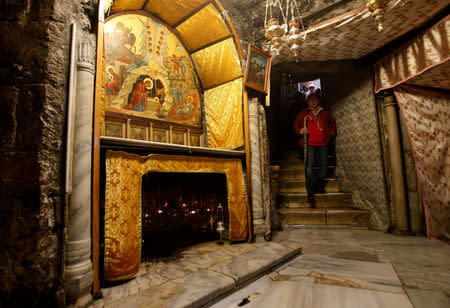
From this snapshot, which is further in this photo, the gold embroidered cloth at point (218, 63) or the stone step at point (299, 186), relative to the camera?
the stone step at point (299, 186)

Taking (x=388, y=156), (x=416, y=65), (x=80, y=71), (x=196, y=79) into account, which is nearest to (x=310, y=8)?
(x=416, y=65)

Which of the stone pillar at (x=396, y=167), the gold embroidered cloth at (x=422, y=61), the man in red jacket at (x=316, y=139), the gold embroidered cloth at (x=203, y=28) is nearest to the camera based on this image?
the gold embroidered cloth at (x=422, y=61)

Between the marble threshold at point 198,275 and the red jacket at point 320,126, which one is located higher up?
the red jacket at point 320,126

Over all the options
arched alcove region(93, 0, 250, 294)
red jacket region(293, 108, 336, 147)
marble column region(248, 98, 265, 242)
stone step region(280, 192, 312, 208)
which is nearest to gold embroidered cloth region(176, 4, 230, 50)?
arched alcove region(93, 0, 250, 294)

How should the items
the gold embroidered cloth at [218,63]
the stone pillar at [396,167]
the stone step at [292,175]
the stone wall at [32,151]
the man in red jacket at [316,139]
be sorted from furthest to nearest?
1. the stone step at [292,175]
2. the man in red jacket at [316,139]
3. the stone pillar at [396,167]
4. the gold embroidered cloth at [218,63]
5. the stone wall at [32,151]

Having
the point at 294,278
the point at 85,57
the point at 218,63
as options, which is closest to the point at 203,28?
the point at 218,63

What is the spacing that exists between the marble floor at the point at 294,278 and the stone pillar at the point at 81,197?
0.22 metres

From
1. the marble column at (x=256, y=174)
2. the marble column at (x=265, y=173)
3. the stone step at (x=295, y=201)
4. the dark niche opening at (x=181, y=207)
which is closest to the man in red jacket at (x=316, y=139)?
the stone step at (x=295, y=201)

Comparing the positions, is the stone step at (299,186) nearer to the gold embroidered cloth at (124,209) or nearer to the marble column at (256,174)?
the marble column at (256,174)

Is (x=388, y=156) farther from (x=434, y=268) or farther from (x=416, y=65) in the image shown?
(x=434, y=268)

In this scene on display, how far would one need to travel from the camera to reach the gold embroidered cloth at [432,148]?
3.18m

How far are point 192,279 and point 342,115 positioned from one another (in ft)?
15.5

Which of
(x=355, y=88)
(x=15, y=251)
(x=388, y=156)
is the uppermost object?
(x=355, y=88)

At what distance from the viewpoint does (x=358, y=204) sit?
4570 millimetres
